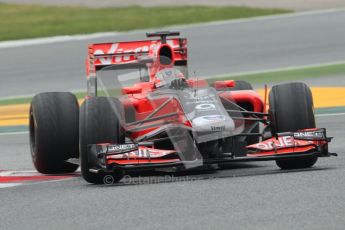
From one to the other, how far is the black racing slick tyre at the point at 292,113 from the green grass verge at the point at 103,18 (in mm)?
15734

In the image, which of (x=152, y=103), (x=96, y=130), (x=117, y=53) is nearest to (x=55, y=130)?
(x=152, y=103)

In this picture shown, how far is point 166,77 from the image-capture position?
1098 cm

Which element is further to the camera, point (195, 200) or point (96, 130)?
point (96, 130)

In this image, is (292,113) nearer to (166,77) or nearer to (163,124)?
(163,124)

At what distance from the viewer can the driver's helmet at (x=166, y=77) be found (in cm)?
1089

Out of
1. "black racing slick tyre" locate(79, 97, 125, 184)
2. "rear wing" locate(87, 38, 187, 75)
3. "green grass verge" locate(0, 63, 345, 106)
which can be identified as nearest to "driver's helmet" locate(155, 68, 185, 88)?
"rear wing" locate(87, 38, 187, 75)

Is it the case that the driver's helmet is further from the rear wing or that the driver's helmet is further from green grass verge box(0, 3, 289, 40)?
green grass verge box(0, 3, 289, 40)

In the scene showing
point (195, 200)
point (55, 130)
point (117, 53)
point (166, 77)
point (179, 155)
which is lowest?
→ point (195, 200)

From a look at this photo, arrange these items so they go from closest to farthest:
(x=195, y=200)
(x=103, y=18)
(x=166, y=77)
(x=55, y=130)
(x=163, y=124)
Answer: (x=195, y=200) → (x=163, y=124) → (x=55, y=130) → (x=166, y=77) → (x=103, y=18)

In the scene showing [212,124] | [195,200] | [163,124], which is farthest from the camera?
[163,124]

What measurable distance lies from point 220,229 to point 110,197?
6.31ft

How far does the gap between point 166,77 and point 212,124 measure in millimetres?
1475

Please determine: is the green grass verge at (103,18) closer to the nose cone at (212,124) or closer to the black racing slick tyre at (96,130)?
the black racing slick tyre at (96,130)

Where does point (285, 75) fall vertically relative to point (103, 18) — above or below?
below
